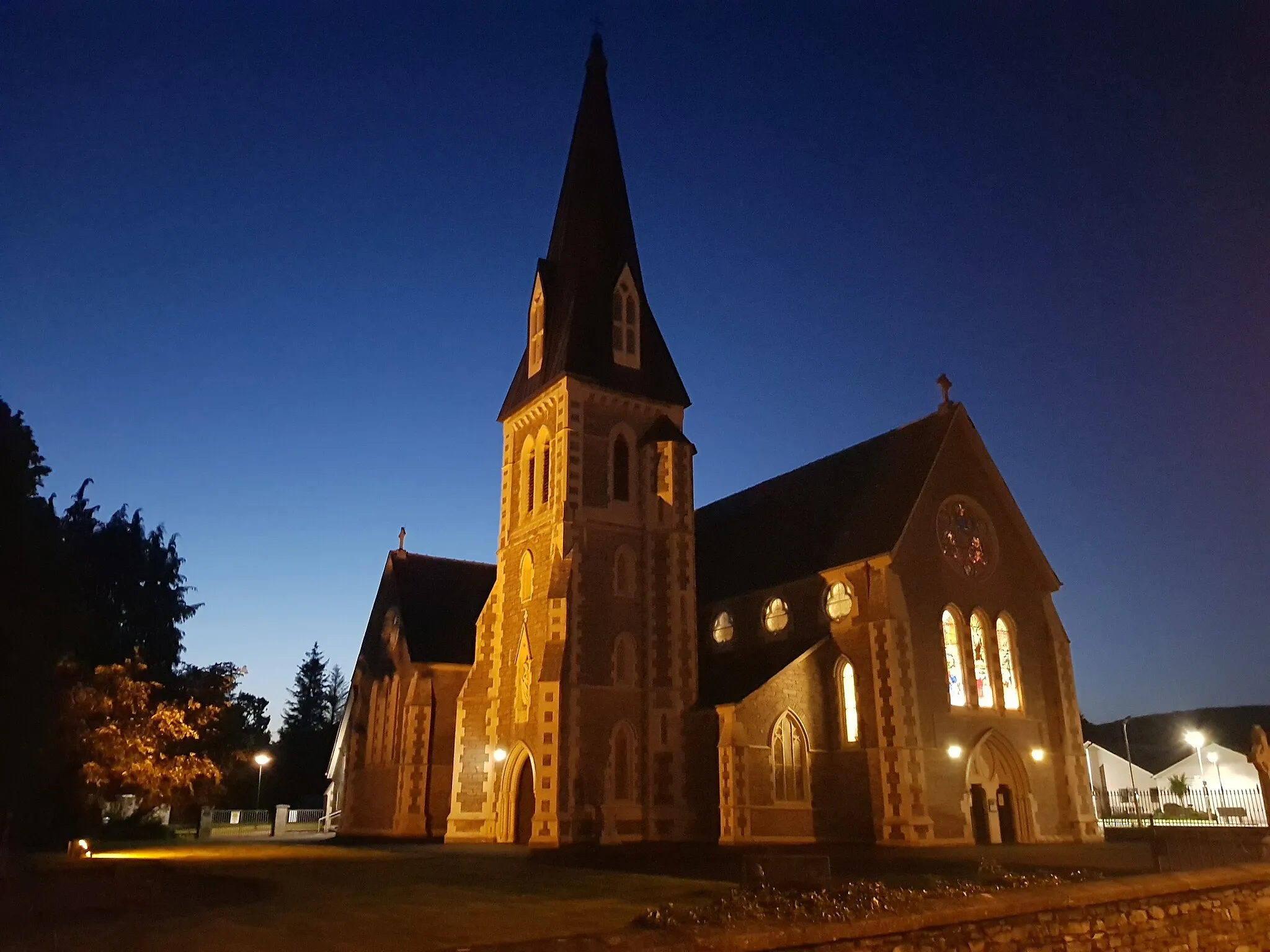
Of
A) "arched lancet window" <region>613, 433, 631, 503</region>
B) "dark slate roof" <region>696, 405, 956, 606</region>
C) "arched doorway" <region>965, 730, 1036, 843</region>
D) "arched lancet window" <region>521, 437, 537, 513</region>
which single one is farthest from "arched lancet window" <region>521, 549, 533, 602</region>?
"arched doorway" <region>965, 730, 1036, 843</region>

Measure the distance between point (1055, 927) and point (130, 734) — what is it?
918 inches

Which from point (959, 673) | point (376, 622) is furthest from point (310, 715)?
point (959, 673)

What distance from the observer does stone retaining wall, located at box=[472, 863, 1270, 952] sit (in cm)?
1044

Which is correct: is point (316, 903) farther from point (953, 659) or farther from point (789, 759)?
point (953, 659)

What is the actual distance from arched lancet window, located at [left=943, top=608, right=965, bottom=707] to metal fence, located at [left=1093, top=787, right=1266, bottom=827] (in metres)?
9.35

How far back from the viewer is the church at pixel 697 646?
2853 cm

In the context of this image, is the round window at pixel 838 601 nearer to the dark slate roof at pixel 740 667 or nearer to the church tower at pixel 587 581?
the dark slate roof at pixel 740 667

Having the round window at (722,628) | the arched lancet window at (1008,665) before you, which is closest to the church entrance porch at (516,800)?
the round window at (722,628)

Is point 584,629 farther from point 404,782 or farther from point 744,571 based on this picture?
point 404,782

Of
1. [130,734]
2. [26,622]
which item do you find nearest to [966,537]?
[130,734]

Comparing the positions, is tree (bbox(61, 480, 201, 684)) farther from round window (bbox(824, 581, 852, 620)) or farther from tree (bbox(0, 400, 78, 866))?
round window (bbox(824, 581, 852, 620))

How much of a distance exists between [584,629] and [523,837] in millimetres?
6700

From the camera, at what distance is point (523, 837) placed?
100 feet

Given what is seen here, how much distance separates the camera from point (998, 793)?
3005 cm
